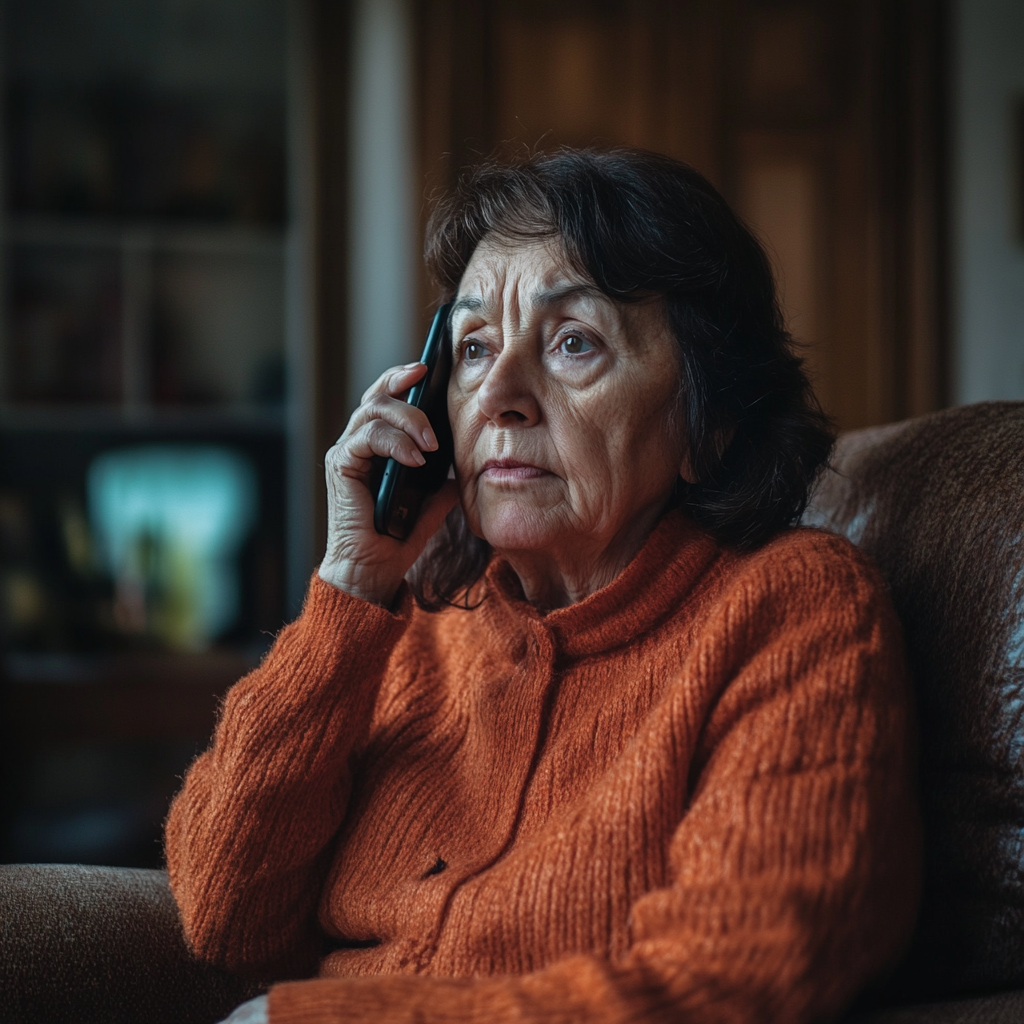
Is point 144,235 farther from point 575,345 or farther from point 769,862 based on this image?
point 769,862

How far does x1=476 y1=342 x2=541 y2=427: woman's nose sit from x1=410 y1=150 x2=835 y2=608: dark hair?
105 mm

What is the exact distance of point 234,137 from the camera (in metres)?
Result: 3.23

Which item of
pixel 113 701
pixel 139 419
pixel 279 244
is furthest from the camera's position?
pixel 279 244

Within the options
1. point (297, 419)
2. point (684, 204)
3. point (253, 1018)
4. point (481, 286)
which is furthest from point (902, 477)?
point (297, 419)

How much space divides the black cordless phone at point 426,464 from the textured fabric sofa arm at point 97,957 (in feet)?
1.54

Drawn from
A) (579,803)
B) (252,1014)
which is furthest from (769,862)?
(252,1014)

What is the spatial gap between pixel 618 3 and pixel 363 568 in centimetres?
235

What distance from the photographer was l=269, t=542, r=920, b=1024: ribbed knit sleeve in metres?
0.74

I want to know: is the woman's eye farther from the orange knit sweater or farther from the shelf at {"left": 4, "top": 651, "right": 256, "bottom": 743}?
the shelf at {"left": 4, "top": 651, "right": 256, "bottom": 743}

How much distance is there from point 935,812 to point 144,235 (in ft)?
9.27

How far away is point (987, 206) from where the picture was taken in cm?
307

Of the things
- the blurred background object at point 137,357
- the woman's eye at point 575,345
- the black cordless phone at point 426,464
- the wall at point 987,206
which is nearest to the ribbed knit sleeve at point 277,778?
the black cordless phone at point 426,464

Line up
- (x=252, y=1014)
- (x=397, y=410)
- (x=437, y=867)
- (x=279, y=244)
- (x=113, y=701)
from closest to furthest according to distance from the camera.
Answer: (x=252, y=1014) → (x=437, y=867) → (x=397, y=410) → (x=113, y=701) → (x=279, y=244)

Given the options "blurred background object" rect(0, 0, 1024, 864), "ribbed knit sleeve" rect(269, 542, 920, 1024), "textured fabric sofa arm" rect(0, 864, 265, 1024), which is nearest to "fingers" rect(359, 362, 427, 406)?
"ribbed knit sleeve" rect(269, 542, 920, 1024)
